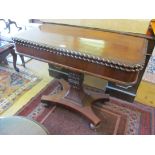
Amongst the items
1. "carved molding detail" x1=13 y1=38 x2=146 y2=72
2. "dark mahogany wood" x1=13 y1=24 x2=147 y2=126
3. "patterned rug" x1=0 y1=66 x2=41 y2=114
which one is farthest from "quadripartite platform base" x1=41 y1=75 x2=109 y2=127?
"carved molding detail" x1=13 y1=38 x2=146 y2=72

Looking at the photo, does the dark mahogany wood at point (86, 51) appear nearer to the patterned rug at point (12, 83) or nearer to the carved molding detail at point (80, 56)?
the carved molding detail at point (80, 56)

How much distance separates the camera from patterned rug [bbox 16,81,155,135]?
1578mm

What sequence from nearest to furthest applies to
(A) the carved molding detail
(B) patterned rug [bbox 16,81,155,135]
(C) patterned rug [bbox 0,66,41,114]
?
(A) the carved molding detail → (B) patterned rug [bbox 16,81,155,135] → (C) patterned rug [bbox 0,66,41,114]

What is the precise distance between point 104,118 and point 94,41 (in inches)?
32.6

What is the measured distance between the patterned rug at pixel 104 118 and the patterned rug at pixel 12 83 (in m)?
0.24

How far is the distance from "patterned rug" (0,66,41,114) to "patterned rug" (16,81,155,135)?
0.24 metres

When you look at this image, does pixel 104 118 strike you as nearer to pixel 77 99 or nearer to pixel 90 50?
pixel 77 99

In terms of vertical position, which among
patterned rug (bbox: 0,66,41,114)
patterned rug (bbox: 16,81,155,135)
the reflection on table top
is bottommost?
patterned rug (bbox: 16,81,155,135)

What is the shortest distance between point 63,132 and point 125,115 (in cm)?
68

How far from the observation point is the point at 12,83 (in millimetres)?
2191

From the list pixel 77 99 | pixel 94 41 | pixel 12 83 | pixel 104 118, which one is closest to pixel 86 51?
pixel 94 41

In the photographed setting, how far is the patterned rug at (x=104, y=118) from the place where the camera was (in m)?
1.58

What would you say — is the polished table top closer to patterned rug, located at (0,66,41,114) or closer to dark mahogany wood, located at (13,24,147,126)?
dark mahogany wood, located at (13,24,147,126)
